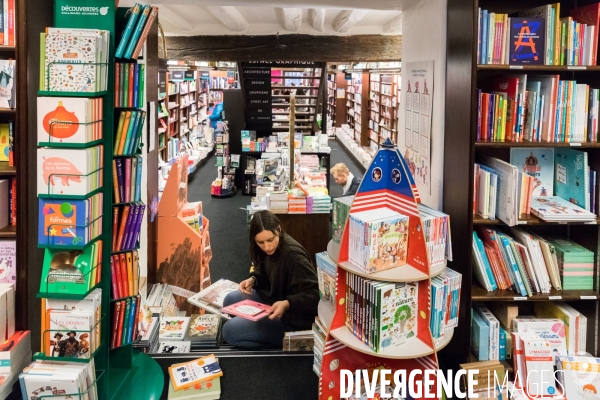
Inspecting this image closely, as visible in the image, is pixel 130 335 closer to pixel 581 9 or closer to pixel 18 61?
pixel 18 61

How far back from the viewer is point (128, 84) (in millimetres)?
2580

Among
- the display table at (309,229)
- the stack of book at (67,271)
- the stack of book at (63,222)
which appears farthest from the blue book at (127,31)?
the display table at (309,229)

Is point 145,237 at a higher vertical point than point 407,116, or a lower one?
lower

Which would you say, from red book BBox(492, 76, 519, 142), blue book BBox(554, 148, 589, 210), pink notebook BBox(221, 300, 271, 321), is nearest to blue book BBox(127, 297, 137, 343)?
pink notebook BBox(221, 300, 271, 321)

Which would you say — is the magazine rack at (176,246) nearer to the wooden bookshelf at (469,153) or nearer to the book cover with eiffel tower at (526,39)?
the wooden bookshelf at (469,153)

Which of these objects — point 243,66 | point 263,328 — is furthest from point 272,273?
point 243,66

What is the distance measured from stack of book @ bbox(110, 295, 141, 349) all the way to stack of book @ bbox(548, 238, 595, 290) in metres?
2.30

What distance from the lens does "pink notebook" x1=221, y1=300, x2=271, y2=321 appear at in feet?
10.8

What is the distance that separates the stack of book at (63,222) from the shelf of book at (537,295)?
6.53 ft

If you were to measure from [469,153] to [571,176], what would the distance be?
72 cm

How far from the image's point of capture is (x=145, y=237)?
4.40 meters

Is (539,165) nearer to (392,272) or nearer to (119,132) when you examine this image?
(392,272)

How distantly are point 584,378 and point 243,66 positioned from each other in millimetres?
7837

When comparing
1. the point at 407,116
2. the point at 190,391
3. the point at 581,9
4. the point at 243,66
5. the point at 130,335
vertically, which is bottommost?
the point at 190,391
